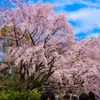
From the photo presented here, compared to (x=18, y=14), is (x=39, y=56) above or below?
below

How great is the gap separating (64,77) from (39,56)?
213 cm

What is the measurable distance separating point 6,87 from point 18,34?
3850mm

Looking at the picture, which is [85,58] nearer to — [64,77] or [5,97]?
[64,77]

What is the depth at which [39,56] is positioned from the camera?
20688 mm

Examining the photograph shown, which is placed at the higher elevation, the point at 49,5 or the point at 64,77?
the point at 49,5

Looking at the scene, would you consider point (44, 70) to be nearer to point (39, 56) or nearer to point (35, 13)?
point (39, 56)

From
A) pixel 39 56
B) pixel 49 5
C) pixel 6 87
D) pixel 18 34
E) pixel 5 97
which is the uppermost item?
pixel 49 5

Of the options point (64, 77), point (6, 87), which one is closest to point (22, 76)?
point (6, 87)

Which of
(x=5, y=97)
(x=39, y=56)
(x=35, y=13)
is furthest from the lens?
(x=35, y=13)

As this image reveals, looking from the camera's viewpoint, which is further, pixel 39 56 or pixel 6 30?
pixel 6 30

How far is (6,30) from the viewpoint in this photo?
22422mm

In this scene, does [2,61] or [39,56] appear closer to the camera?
[39,56]

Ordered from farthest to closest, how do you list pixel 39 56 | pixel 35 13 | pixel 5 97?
pixel 35 13
pixel 39 56
pixel 5 97

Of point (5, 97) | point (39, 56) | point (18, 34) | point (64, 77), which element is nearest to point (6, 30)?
point (18, 34)
